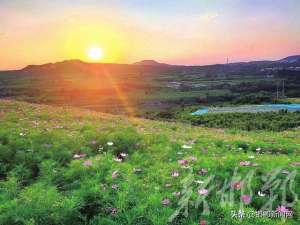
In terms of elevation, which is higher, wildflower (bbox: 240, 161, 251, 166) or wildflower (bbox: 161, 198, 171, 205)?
wildflower (bbox: 161, 198, 171, 205)

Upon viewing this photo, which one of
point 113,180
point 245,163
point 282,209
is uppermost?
point 113,180

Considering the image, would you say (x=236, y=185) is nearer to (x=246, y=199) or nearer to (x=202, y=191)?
(x=246, y=199)

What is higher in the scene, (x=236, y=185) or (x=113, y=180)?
(x=113, y=180)

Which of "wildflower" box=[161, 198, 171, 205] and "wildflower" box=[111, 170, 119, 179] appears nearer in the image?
"wildflower" box=[161, 198, 171, 205]

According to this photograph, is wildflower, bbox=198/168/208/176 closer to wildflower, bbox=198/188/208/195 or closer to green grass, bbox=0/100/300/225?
green grass, bbox=0/100/300/225

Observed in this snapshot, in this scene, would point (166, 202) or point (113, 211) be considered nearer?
point (113, 211)

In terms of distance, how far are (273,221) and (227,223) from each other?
Answer: 0.90m

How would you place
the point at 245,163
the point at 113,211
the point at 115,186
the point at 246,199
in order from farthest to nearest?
the point at 245,163 → the point at 115,186 → the point at 246,199 → the point at 113,211

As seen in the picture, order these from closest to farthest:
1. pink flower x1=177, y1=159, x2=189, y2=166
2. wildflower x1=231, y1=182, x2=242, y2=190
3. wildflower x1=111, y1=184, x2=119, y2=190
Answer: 1. wildflower x1=111, y1=184, x2=119, y2=190
2. wildflower x1=231, y1=182, x2=242, y2=190
3. pink flower x1=177, y1=159, x2=189, y2=166

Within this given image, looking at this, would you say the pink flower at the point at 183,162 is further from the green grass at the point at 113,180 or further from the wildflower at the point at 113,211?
the wildflower at the point at 113,211

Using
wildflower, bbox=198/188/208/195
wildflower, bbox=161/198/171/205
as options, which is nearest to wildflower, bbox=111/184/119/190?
wildflower, bbox=161/198/171/205

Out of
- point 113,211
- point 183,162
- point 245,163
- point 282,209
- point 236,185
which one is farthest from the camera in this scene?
point 183,162

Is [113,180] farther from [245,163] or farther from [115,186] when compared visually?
[245,163]

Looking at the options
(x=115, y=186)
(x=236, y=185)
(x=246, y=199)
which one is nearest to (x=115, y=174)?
(x=115, y=186)
